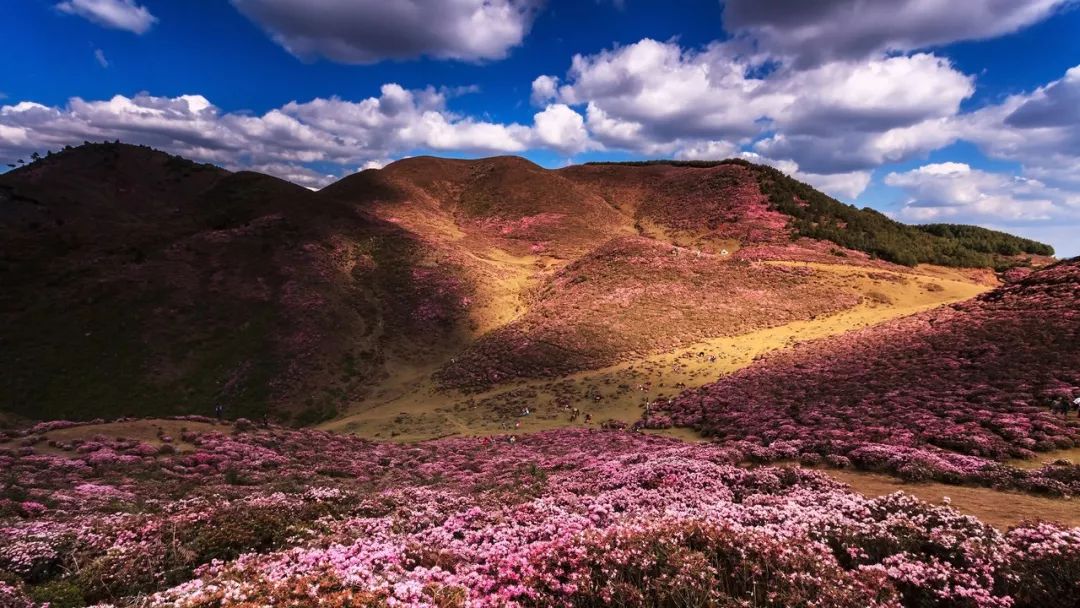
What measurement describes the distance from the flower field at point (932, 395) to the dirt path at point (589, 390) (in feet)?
11.7

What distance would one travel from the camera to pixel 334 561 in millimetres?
7980

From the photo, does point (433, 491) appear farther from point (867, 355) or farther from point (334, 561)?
point (867, 355)

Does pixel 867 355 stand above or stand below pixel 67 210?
below

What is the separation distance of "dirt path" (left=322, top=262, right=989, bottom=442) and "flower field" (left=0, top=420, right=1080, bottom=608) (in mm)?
17583

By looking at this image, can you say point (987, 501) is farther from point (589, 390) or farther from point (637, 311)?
point (637, 311)

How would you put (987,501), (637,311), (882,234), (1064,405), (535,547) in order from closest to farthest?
1. (535,547)
2. (987,501)
3. (1064,405)
4. (637,311)
5. (882,234)

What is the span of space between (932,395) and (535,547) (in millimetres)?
24092

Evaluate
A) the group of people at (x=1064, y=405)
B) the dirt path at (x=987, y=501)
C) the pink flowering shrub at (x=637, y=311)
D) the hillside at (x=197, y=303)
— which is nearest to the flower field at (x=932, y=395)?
the group of people at (x=1064, y=405)

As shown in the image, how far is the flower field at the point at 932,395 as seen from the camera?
16188mm

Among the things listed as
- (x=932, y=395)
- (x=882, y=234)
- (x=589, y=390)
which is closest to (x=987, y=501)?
(x=932, y=395)

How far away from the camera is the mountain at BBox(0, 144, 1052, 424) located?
4125 cm

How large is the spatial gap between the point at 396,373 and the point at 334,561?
39.8 metres

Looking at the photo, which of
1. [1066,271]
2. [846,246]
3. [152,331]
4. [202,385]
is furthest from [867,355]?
[152,331]

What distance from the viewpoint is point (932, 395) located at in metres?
23.1
